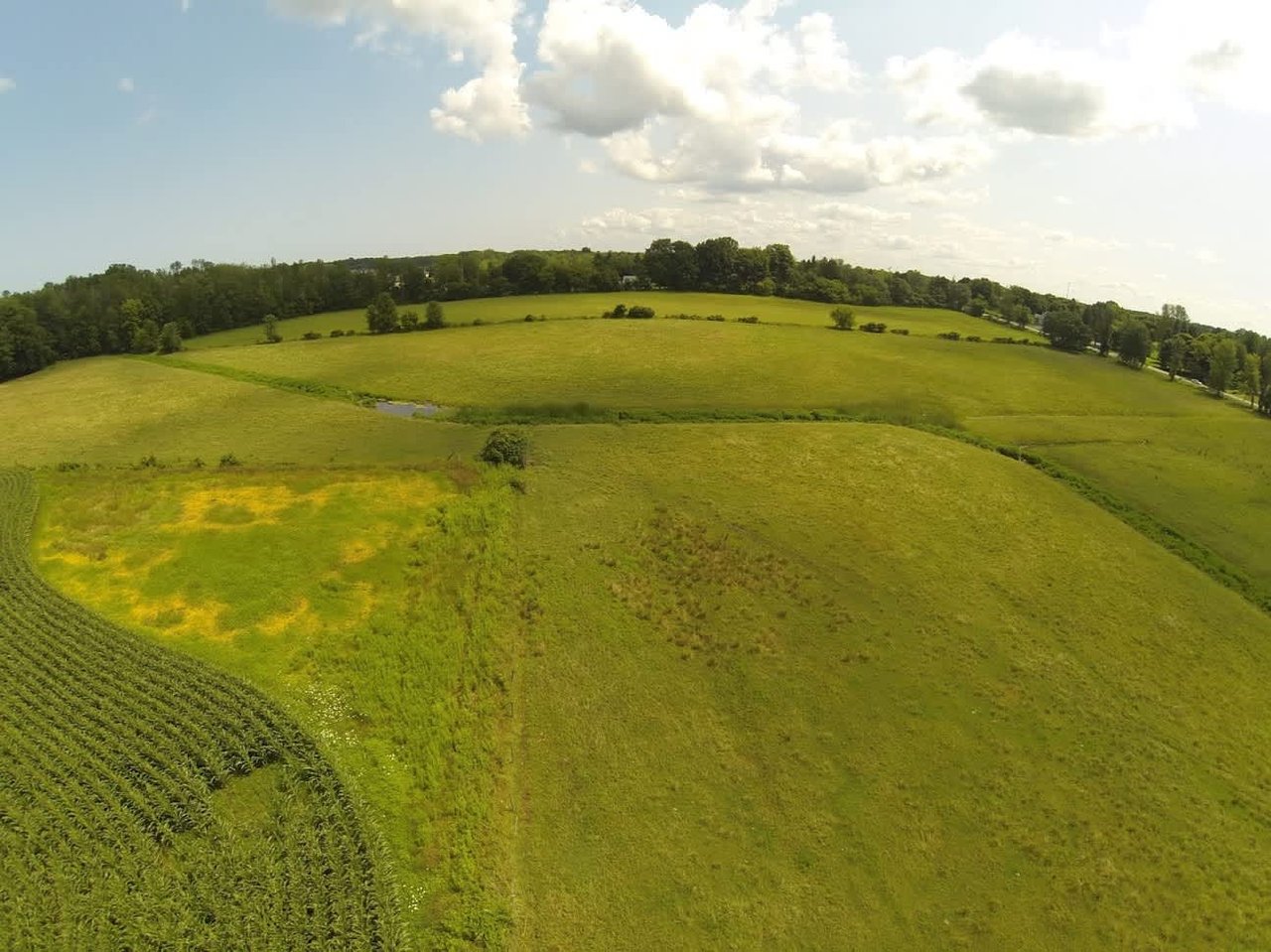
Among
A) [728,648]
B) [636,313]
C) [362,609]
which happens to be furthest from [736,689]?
[636,313]

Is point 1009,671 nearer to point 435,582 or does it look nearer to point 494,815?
point 494,815

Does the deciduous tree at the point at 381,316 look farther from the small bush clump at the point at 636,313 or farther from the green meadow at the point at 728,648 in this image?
the green meadow at the point at 728,648

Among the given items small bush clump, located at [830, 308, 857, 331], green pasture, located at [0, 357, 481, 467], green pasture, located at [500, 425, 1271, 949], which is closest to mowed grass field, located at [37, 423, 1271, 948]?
green pasture, located at [500, 425, 1271, 949]

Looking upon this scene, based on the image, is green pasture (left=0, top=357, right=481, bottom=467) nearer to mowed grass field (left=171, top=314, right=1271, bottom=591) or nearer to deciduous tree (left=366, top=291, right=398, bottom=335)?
mowed grass field (left=171, top=314, right=1271, bottom=591)

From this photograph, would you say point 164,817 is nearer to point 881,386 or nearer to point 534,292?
point 881,386

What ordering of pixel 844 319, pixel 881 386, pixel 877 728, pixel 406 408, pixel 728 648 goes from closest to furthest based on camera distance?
pixel 877 728 < pixel 728 648 < pixel 406 408 < pixel 881 386 < pixel 844 319

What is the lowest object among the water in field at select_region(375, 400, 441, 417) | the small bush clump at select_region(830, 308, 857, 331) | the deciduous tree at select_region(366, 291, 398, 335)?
the water in field at select_region(375, 400, 441, 417)

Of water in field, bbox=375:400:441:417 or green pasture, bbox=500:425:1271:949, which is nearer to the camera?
green pasture, bbox=500:425:1271:949
